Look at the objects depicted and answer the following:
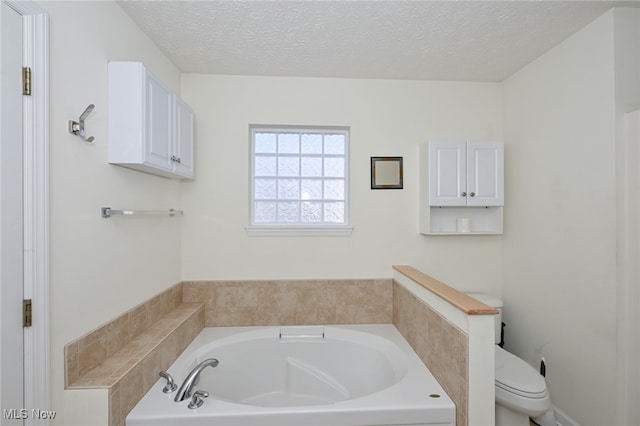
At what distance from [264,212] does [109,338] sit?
1.33 m

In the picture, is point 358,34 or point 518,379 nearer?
point 518,379

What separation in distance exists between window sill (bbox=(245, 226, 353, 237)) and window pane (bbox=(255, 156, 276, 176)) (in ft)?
1.53

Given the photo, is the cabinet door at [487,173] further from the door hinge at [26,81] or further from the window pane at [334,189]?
the door hinge at [26,81]

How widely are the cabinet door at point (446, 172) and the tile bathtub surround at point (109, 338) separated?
6.85 feet

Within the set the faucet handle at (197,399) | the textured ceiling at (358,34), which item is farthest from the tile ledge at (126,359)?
the textured ceiling at (358,34)

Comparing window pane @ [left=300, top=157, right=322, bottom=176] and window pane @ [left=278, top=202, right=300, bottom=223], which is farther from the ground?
window pane @ [left=300, top=157, right=322, bottom=176]

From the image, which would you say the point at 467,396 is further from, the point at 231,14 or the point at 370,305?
the point at 231,14

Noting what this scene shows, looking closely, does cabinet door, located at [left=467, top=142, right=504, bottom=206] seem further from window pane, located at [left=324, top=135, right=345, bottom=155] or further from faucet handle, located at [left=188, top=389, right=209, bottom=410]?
faucet handle, located at [left=188, top=389, right=209, bottom=410]

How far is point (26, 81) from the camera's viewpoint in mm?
1071

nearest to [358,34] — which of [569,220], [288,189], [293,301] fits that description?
[288,189]

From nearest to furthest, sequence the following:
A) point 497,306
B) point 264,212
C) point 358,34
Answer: point 358,34
point 497,306
point 264,212

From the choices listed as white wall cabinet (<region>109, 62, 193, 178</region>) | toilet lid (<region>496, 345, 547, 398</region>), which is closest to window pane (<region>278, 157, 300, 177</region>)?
white wall cabinet (<region>109, 62, 193, 178</region>)

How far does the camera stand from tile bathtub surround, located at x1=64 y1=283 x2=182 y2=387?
→ 4.10 ft

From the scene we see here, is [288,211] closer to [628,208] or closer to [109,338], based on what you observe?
[109,338]
